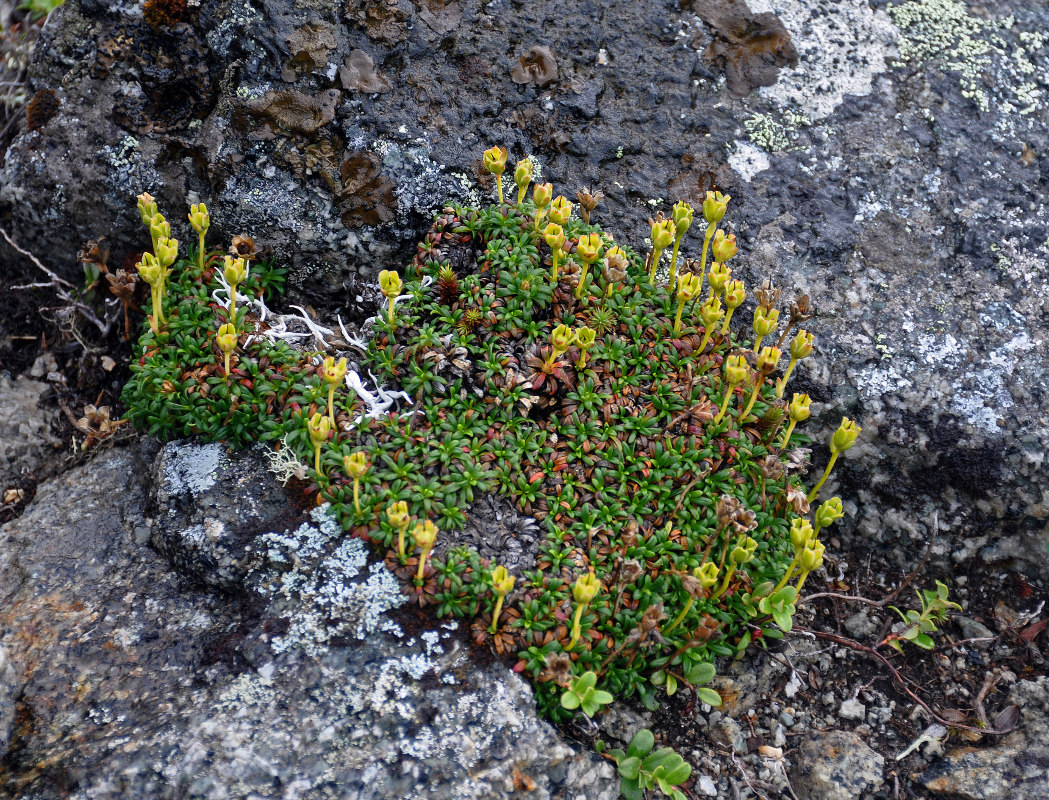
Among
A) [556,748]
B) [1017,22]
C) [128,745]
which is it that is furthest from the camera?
[1017,22]

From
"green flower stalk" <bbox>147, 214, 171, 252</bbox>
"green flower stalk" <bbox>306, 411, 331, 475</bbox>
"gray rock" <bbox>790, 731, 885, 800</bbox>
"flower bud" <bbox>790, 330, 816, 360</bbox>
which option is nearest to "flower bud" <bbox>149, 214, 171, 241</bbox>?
"green flower stalk" <bbox>147, 214, 171, 252</bbox>

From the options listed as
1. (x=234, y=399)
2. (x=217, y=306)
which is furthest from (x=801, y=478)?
(x=217, y=306)

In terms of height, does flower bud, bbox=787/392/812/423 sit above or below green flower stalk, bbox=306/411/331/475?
above

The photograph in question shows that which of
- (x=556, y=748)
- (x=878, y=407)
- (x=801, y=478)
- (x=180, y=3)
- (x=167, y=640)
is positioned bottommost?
(x=167, y=640)

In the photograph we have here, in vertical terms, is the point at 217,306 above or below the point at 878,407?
below

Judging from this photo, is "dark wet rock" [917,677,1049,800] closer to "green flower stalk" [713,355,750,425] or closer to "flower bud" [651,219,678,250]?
"green flower stalk" [713,355,750,425]

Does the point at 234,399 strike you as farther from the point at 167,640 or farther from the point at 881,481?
the point at 881,481

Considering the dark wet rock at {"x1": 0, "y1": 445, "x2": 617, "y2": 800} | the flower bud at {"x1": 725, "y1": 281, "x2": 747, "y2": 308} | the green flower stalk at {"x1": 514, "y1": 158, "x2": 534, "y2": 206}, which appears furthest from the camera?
the green flower stalk at {"x1": 514, "y1": 158, "x2": 534, "y2": 206}
